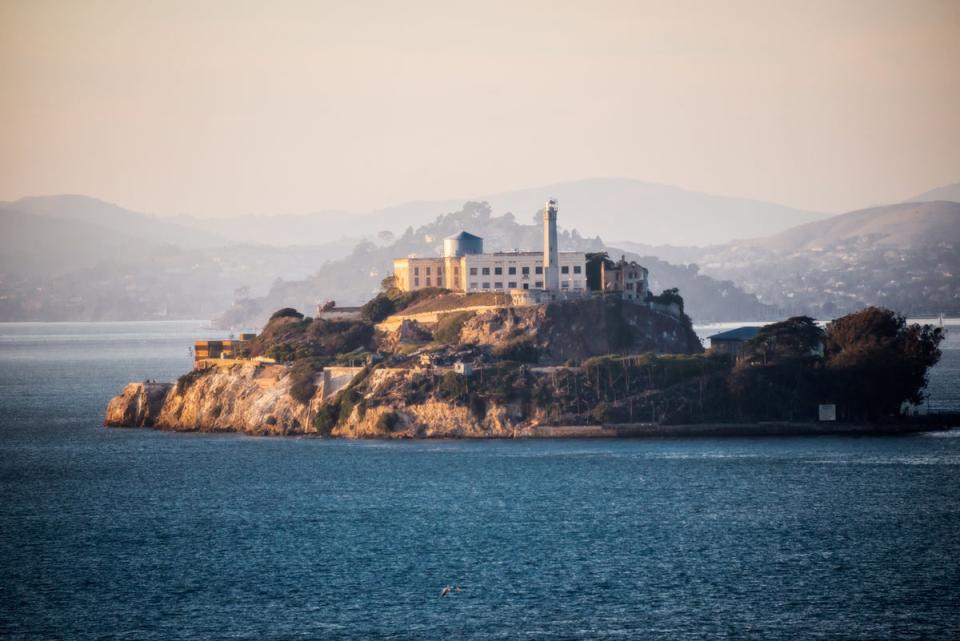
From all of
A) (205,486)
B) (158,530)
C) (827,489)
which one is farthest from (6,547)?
(827,489)

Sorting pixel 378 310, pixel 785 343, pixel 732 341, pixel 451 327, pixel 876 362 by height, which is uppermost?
pixel 378 310

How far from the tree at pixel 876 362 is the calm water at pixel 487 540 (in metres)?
6.26

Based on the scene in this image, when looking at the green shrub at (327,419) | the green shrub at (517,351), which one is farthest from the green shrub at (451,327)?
the green shrub at (327,419)

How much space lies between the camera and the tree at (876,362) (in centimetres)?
11356

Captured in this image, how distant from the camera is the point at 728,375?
11369cm

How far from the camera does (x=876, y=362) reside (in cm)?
11538

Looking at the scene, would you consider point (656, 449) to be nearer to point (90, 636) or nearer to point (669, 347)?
point (669, 347)

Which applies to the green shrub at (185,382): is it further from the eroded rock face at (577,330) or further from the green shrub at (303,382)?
the eroded rock face at (577,330)

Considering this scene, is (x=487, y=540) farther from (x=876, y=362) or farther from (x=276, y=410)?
(x=876, y=362)

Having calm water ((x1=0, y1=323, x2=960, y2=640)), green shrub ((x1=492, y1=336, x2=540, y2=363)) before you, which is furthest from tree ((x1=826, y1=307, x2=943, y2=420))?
green shrub ((x1=492, y1=336, x2=540, y2=363))

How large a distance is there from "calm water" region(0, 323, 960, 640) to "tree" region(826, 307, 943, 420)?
6.26 metres

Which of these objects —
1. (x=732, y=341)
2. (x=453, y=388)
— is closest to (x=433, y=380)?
(x=453, y=388)

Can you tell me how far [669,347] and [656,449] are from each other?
29057 mm

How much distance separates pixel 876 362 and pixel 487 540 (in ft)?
172
